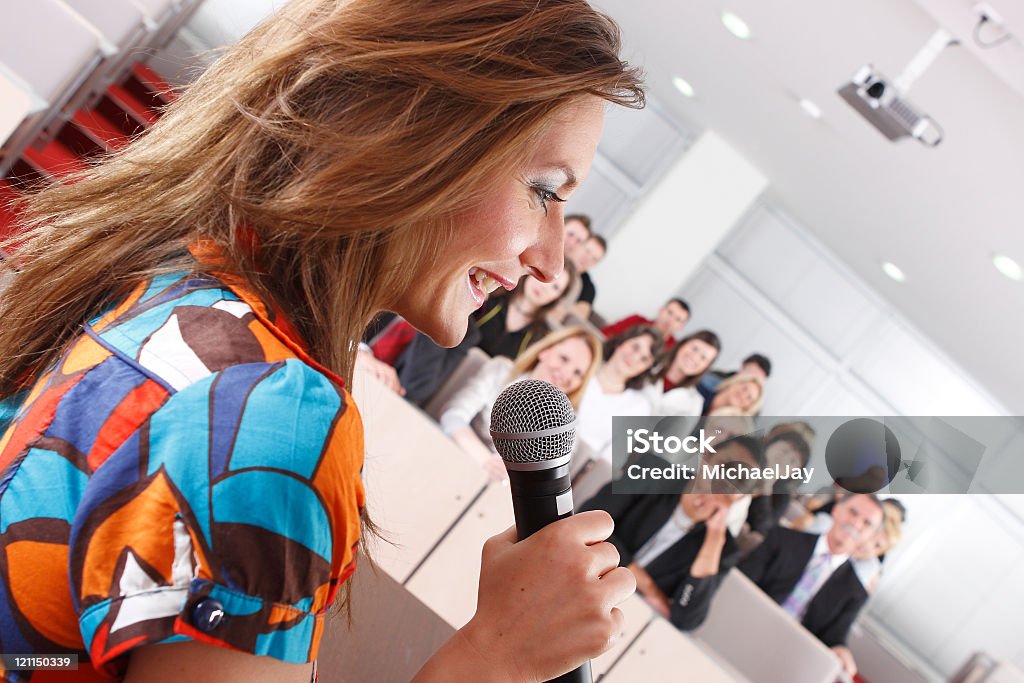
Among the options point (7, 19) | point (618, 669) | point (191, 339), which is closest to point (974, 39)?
point (618, 669)

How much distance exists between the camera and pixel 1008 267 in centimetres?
529

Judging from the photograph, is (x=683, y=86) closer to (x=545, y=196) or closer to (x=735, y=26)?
(x=735, y=26)

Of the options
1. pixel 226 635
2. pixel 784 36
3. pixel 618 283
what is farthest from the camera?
pixel 618 283

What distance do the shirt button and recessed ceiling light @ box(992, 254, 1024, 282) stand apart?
5530 millimetres

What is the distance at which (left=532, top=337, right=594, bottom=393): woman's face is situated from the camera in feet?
13.4

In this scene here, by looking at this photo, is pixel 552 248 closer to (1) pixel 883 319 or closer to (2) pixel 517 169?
(2) pixel 517 169

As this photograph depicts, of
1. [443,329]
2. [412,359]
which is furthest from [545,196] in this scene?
[412,359]

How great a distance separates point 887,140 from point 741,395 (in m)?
1.90

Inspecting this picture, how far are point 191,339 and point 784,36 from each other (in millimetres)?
5211

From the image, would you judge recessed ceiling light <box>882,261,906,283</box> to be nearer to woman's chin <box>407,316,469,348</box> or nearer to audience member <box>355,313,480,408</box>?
audience member <box>355,313,480,408</box>

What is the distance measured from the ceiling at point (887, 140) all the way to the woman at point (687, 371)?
1575mm

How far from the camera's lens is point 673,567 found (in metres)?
3.92

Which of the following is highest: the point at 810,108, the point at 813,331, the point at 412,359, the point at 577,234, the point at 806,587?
the point at 810,108

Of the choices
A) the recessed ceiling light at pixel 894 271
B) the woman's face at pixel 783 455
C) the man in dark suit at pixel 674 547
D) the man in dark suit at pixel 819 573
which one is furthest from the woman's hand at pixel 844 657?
the recessed ceiling light at pixel 894 271
